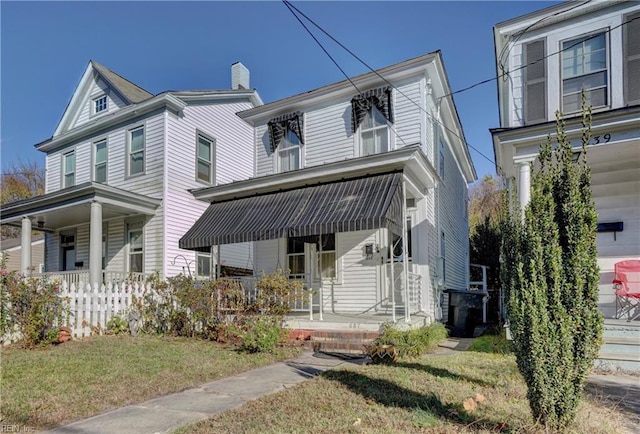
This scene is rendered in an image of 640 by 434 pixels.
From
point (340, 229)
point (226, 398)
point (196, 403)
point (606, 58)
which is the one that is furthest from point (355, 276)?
point (606, 58)

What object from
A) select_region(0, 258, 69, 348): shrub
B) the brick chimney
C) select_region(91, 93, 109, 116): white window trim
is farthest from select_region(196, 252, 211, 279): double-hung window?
the brick chimney

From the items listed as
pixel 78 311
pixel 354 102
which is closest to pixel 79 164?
pixel 78 311

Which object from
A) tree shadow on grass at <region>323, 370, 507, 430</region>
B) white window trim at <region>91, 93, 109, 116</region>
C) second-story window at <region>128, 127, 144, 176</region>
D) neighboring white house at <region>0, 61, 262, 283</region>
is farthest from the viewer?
white window trim at <region>91, 93, 109, 116</region>

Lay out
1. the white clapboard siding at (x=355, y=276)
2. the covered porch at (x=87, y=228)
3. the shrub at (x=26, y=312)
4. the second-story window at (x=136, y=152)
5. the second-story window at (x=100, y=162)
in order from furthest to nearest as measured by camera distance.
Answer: the second-story window at (x=100, y=162) < the second-story window at (x=136, y=152) < the covered porch at (x=87, y=228) < the white clapboard siding at (x=355, y=276) < the shrub at (x=26, y=312)

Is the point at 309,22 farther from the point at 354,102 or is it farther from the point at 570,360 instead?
the point at 570,360

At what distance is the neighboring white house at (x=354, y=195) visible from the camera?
29.5 feet

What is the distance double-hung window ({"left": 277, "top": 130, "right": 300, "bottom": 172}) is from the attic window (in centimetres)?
828

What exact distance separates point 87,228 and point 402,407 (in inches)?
591

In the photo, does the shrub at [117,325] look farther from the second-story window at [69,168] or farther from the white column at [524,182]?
the second-story window at [69,168]

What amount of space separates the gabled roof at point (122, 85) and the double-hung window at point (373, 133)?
8894 mm

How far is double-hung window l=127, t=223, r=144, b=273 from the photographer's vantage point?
→ 45.2 feet

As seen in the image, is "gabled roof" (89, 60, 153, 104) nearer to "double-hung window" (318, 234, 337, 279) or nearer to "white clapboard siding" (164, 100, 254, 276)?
"white clapboard siding" (164, 100, 254, 276)

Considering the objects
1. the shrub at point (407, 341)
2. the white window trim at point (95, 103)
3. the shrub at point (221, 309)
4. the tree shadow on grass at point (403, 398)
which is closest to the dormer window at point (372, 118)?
the shrub at point (221, 309)

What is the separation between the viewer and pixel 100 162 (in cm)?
1526
